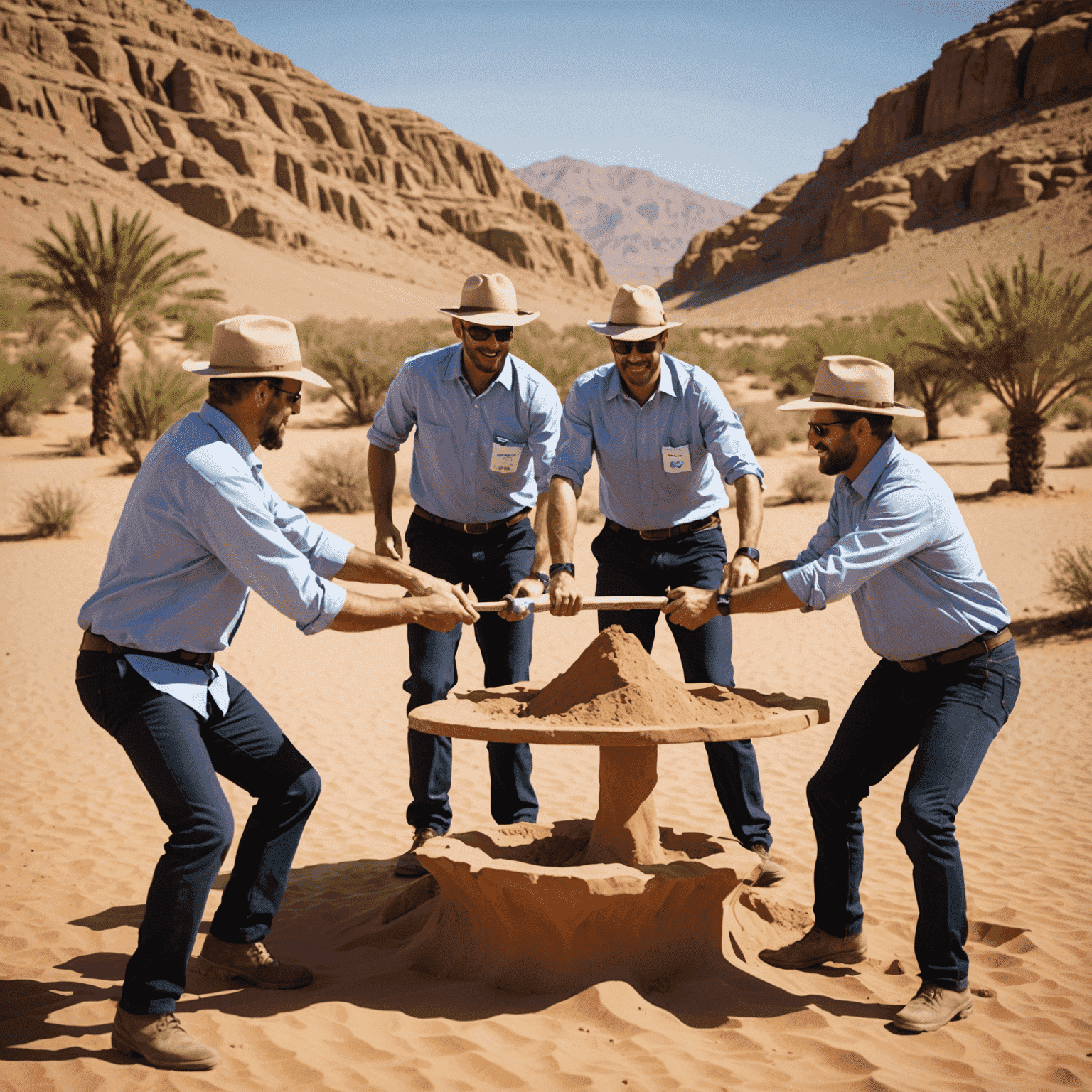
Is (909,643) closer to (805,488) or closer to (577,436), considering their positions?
(577,436)

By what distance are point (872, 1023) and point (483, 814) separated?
3.18 m

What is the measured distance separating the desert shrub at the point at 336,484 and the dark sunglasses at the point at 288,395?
1169cm

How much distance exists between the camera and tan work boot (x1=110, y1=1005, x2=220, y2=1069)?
10.3 feet

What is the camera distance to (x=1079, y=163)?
64812 millimetres

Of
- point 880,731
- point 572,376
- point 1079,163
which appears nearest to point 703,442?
point 880,731

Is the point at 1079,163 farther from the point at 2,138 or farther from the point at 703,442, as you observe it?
the point at 703,442

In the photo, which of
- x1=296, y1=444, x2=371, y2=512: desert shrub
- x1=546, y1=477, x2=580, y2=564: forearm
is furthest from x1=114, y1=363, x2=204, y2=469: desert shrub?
x1=546, y1=477, x2=580, y2=564: forearm

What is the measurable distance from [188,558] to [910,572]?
230cm

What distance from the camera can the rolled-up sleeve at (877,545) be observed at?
344 centimetres

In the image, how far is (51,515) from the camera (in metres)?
13.9

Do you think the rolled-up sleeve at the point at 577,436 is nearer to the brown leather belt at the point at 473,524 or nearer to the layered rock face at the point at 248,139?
the brown leather belt at the point at 473,524

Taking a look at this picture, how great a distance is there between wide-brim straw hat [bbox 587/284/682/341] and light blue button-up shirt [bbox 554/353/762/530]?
219 mm

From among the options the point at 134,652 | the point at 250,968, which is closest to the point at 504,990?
the point at 250,968

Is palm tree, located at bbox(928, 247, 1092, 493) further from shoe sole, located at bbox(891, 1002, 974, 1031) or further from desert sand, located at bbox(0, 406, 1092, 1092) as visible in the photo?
shoe sole, located at bbox(891, 1002, 974, 1031)
